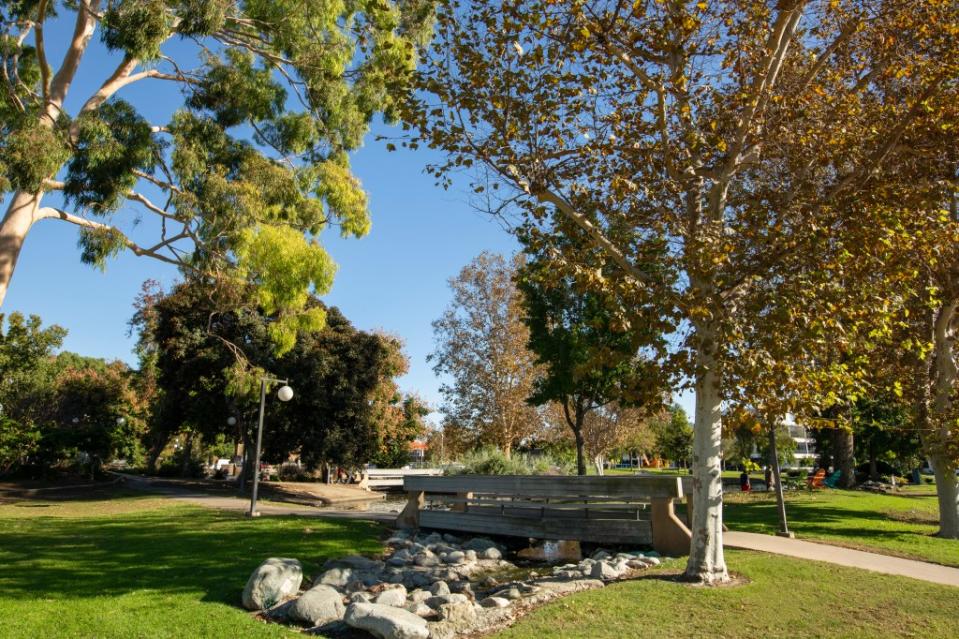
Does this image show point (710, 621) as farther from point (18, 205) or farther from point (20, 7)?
point (20, 7)

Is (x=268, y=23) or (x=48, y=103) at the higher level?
(x=268, y=23)

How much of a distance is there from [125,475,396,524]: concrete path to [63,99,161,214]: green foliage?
8.32 metres

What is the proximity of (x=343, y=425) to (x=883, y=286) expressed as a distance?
71.5 ft

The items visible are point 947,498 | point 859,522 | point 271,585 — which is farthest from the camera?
point 859,522

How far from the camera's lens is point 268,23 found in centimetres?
1305

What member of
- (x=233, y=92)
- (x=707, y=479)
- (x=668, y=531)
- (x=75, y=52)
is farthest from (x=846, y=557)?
(x=75, y=52)

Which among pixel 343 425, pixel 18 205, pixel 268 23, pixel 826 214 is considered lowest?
pixel 343 425

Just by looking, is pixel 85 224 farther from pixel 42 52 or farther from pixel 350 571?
pixel 350 571

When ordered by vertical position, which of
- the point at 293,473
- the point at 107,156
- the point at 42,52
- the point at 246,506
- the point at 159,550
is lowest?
the point at 293,473

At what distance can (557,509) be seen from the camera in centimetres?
1146

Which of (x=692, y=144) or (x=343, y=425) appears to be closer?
(x=692, y=144)

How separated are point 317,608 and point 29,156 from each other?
7733mm

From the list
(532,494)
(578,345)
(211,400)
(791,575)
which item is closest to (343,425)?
(211,400)

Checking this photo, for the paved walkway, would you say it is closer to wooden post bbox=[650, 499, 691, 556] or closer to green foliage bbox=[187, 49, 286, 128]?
wooden post bbox=[650, 499, 691, 556]
